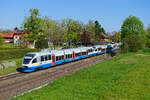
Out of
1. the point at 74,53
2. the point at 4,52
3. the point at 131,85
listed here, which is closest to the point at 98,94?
the point at 131,85

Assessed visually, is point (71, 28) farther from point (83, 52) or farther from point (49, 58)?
point (49, 58)

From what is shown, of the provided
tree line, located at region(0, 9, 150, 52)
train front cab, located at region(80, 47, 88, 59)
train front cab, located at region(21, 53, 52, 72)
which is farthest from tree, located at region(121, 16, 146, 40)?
train front cab, located at region(21, 53, 52, 72)

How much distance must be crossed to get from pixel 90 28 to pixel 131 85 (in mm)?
73234

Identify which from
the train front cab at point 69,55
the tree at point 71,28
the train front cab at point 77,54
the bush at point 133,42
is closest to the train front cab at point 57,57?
the train front cab at point 69,55

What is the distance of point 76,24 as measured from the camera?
7681 cm

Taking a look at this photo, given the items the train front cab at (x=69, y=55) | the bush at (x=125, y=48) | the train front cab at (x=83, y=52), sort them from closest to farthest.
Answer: the train front cab at (x=69, y=55) → the train front cab at (x=83, y=52) → the bush at (x=125, y=48)

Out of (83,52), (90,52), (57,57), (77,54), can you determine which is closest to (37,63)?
(57,57)

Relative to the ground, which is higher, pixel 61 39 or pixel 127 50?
pixel 61 39

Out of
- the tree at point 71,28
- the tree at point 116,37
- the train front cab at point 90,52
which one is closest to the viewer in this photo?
the train front cab at point 90,52

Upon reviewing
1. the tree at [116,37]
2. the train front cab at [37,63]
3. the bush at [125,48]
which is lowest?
the train front cab at [37,63]

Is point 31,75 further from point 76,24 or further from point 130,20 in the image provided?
point 130,20

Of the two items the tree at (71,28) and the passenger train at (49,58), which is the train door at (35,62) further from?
the tree at (71,28)

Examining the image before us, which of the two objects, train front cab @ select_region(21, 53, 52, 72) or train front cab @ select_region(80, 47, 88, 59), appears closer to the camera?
train front cab @ select_region(21, 53, 52, 72)

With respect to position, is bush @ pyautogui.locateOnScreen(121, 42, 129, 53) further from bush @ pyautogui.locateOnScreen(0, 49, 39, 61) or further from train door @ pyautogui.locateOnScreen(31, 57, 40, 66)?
train door @ pyautogui.locateOnScreen(31, 57, 40, 66)
